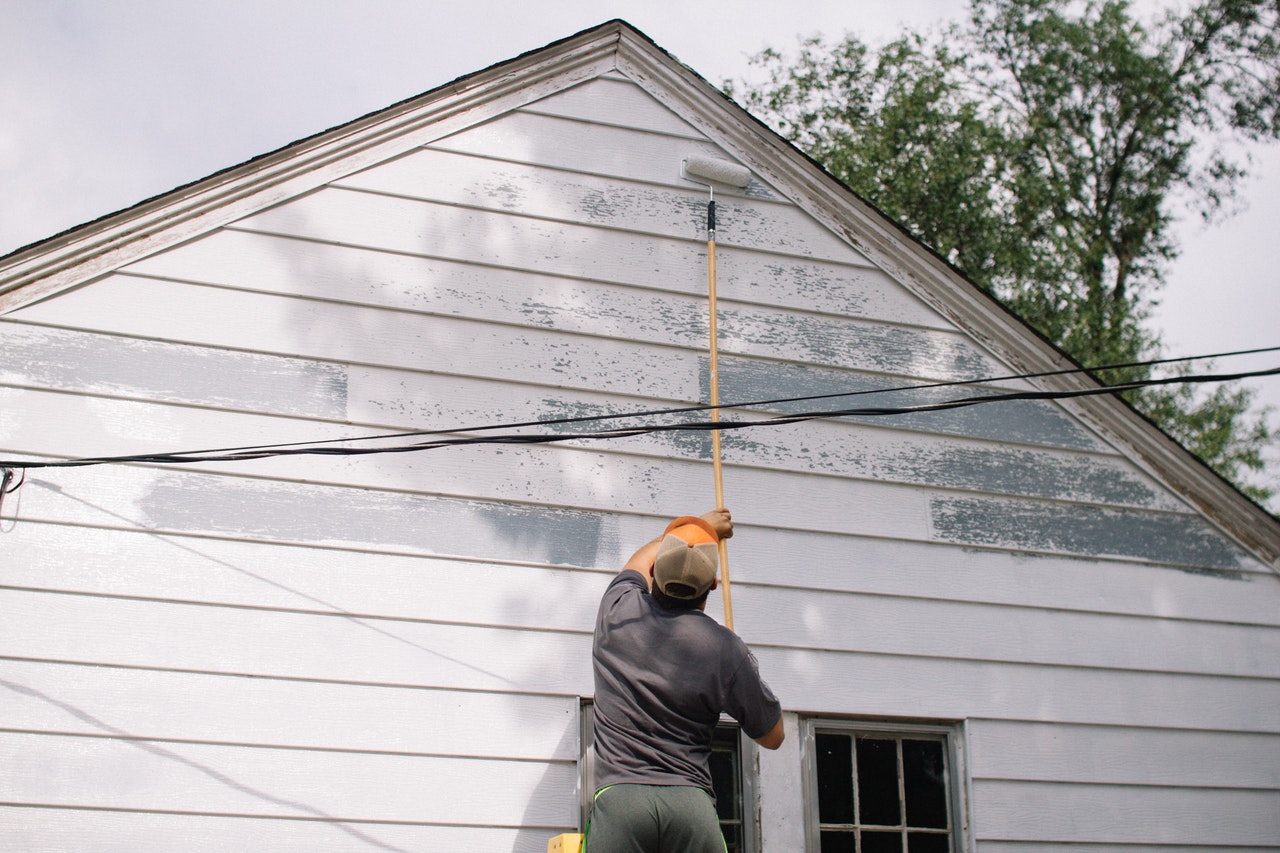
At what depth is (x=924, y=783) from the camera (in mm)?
5223

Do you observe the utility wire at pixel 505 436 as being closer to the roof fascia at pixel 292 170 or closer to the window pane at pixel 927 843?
the roof fascia at pixel 292 170

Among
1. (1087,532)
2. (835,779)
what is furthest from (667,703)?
(1087,532)

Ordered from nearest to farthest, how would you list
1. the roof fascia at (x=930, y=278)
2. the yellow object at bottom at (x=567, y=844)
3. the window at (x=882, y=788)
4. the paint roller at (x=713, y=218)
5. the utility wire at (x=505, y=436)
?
the yellow object at bottom at (x=567, y=844), the utility wire at (x=505, y=436), the paint roller at (x=713, y=218), the window at (x=882, y=788), the roof fascia at (x=930, y=278)

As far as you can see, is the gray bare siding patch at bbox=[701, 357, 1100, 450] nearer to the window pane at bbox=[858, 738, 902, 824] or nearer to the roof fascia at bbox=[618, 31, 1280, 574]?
the roof fascia at bbox=[618, 31, 1280, 574]

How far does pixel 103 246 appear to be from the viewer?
4930 mm

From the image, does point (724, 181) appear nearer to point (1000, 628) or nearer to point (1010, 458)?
point (1010, 458)

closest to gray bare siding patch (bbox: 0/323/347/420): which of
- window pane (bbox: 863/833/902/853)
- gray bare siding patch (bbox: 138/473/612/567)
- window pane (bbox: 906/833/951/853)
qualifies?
gray bare siding patch (bbox: 138/473/612/567)

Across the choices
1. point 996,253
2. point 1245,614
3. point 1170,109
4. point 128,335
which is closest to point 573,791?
point 128,335

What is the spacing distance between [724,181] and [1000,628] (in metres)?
2.50

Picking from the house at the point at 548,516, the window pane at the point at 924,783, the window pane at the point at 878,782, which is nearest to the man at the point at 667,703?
the house at the point at 548,516

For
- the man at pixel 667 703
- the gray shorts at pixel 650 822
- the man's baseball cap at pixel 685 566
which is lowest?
the gray shorts at pixel 650 822

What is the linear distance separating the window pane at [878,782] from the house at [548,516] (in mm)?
Answer: 18

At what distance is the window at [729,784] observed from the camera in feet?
15.7

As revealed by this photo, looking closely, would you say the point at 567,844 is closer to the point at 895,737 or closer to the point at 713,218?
the point at 895,737
